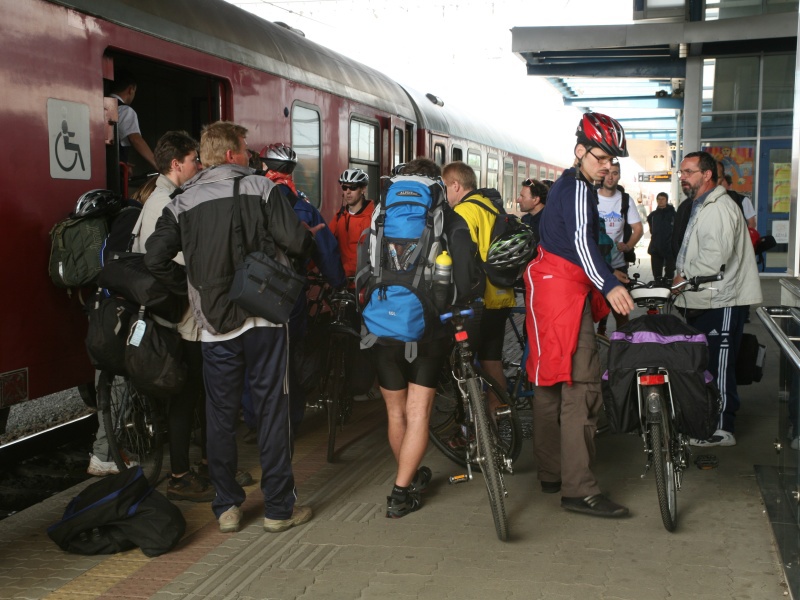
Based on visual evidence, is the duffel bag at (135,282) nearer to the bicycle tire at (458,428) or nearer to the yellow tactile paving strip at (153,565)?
the yellow tactile paving strip at (153,565)

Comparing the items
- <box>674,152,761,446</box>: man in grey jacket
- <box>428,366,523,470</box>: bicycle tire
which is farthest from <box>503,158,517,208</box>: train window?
<box>428,366,523,470</box>: bicycle tire

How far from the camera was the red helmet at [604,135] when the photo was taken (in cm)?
495

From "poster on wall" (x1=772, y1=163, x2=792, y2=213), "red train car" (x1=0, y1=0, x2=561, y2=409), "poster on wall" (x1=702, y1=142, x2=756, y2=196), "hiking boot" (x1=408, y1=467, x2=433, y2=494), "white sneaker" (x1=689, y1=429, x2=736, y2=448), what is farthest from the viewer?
"poster on wall" (x1=702, y1=142, x2=756, y2=196)

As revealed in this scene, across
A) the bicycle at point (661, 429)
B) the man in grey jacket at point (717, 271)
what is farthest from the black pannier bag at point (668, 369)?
the man in grey jacket at point (717, 271)

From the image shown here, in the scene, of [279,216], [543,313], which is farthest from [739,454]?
[279,216]

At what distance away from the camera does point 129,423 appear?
561 centimetres

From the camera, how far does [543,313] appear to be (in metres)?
5.01

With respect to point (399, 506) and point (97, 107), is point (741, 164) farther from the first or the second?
point (399, 506)

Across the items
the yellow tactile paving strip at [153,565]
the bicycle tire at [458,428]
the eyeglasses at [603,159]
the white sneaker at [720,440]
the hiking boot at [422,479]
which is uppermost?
the eyeglasses at [603,159]

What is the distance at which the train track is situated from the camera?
229 inches

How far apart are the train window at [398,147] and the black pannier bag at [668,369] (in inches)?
264

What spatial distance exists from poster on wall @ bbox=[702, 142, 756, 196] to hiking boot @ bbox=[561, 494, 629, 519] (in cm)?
1412

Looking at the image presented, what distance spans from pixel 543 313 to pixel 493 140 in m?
12.5

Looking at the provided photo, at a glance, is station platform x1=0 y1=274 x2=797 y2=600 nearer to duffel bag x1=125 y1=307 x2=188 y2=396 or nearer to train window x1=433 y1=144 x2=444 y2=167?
duffel bag x1=125 y1=307 x2=188 y2=396
